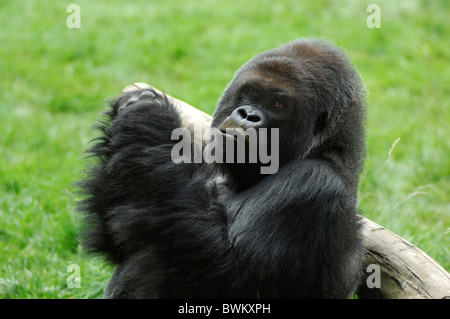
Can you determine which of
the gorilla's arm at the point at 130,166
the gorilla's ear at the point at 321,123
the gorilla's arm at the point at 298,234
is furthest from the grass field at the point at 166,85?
the gorilla's arm at the point at 298,234

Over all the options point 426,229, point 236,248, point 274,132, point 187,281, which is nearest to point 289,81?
point 274,132

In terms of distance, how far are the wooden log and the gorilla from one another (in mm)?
466

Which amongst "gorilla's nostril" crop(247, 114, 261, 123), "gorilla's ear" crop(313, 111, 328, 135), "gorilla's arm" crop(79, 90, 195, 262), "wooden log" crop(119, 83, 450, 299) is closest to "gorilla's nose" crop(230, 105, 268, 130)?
"gorilla's nostril" crop(247, 114, 261, 123)

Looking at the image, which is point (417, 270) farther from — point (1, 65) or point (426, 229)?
point (1, 65)

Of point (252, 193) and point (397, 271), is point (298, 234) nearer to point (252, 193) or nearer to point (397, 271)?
point (252, 193)

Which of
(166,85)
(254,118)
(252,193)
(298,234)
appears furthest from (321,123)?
(166,85)

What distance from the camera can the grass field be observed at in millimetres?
6039

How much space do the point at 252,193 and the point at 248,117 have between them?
1.72 ft

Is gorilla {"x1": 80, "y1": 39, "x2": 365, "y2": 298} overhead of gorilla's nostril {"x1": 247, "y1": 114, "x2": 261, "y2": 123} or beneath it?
beneath

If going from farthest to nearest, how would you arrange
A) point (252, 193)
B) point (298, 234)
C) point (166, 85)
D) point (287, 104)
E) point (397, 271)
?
point (166, 85) → point (397, 271) → point (287, 104) → point (252, 193) → point (298, 234)

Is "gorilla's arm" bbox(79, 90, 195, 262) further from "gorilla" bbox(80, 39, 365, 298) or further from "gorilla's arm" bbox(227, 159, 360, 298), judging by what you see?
"gorilla's arm" bbox(227, 159, 360, 298)

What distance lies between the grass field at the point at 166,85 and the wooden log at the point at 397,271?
1118 mm

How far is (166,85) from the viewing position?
9.30 meters

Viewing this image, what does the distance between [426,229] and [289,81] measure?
9.55ft
